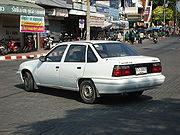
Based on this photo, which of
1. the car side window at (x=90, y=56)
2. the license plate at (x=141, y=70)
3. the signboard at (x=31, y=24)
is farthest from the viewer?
the signboard at (x=31, y=24)

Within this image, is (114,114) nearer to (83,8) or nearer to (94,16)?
(83,8)

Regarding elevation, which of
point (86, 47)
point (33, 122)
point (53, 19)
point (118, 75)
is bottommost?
point (33, 122)

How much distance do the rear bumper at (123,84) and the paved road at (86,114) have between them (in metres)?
0.40

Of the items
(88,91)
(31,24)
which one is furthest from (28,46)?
(88,91)

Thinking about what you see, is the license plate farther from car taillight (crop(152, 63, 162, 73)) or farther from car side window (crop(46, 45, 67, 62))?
car side window (crop(46, 45, 67, 62))

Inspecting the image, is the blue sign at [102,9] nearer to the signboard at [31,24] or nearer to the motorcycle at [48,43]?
the motorcycle at [48,43]

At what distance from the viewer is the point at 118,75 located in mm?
7434

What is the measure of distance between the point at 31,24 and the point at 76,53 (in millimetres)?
19685

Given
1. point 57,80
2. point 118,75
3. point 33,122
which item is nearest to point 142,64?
point 118,75

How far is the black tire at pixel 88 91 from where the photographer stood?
7832mm

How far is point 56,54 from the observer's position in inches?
357

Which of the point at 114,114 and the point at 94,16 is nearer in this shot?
the point at 114,114

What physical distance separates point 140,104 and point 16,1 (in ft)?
71.7

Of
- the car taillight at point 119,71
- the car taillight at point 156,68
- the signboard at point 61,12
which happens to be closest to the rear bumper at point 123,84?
the car taillight at point 119,71
